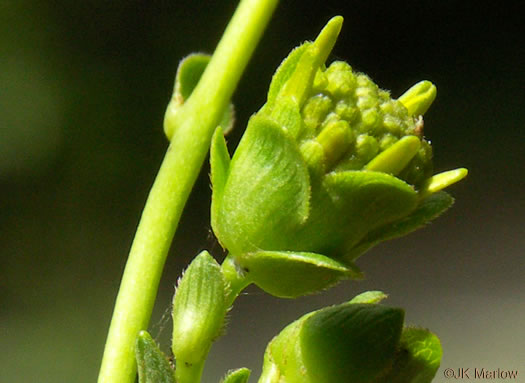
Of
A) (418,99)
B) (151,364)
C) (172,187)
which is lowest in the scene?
(151,364)

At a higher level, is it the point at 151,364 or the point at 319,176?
the point at 319,176

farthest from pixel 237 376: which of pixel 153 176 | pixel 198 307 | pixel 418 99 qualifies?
pixel 153 176

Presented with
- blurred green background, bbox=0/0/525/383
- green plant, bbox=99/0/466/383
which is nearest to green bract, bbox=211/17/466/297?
green plant, bbox=99/0/466/383

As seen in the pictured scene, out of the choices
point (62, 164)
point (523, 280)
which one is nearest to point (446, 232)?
point (523, 280)

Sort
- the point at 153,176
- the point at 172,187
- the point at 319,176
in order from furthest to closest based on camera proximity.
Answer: the point at 153,176 < the point at 172,187 < the point at 319,176

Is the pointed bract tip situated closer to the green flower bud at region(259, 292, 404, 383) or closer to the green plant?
the green plant

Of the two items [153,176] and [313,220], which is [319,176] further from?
[153,176]

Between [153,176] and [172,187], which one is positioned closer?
[172,187]
